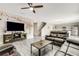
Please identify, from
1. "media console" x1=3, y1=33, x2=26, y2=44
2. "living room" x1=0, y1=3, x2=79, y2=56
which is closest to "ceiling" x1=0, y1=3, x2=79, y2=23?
"living room" x1=0, y1=3, x2=79, y2=56

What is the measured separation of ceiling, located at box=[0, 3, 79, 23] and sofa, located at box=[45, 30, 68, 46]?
285 millimetres

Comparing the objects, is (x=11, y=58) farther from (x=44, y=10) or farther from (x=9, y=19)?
(x=44, y=10)

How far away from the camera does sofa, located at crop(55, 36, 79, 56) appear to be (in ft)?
5.01

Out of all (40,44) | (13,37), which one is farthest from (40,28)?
(13,37)

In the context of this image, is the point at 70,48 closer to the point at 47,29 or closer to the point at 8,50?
the point at 47,29

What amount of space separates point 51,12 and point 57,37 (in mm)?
618

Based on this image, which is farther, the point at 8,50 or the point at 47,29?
the point at 47,29

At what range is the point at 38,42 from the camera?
5.44ft

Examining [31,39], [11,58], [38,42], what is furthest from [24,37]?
[11,58]

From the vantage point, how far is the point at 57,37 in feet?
5.67

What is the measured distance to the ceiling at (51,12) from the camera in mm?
1550

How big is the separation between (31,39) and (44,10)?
76 cm

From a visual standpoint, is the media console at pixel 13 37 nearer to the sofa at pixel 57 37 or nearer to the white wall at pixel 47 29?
the white wall at pixel 47 29

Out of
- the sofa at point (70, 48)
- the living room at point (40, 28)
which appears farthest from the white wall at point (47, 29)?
the sofa at point (70, 48)
